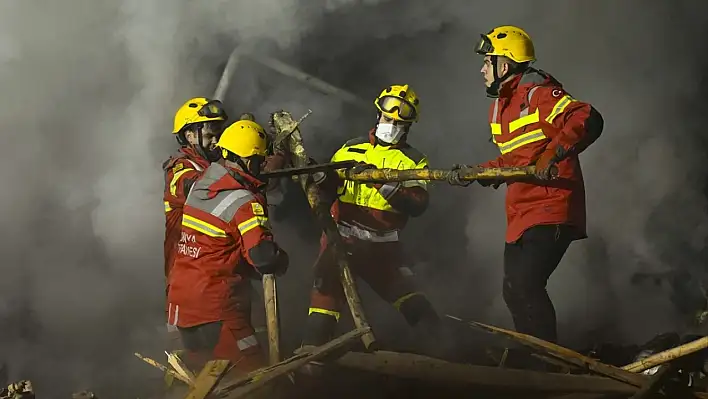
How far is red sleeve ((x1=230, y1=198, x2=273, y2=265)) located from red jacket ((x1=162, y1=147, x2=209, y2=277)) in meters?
0.52

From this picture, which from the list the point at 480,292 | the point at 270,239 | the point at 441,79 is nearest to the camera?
the point at 270,239

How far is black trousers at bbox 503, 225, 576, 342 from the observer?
3.09 meters

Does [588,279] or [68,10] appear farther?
[68,10]

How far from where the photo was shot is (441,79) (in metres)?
3.92

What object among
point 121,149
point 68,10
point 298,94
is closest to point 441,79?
point 298,94

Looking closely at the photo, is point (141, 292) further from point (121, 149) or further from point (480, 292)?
point (480, 292)

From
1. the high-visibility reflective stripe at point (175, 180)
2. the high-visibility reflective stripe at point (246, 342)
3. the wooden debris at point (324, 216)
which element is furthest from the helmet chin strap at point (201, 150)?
the high-visibility reflective stripe at point (246, 342)

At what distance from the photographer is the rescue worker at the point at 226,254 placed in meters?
3.22

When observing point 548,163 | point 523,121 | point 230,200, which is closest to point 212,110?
point 230,200

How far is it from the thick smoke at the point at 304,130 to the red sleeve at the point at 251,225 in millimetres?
659

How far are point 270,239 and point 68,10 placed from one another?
5.56 feet

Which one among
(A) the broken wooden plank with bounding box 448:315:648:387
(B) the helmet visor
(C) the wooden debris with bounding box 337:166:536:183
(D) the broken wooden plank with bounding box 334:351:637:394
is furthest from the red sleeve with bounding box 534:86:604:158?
(D) the broken wooden plank with bounding box 334:351:637:394

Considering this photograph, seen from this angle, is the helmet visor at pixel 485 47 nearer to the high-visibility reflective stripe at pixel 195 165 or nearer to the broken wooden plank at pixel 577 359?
the broken wooden plank at pixel 577 359

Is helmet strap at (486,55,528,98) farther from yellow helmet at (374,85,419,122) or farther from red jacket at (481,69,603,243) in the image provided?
yellow helmet at (374,85,419,122)
